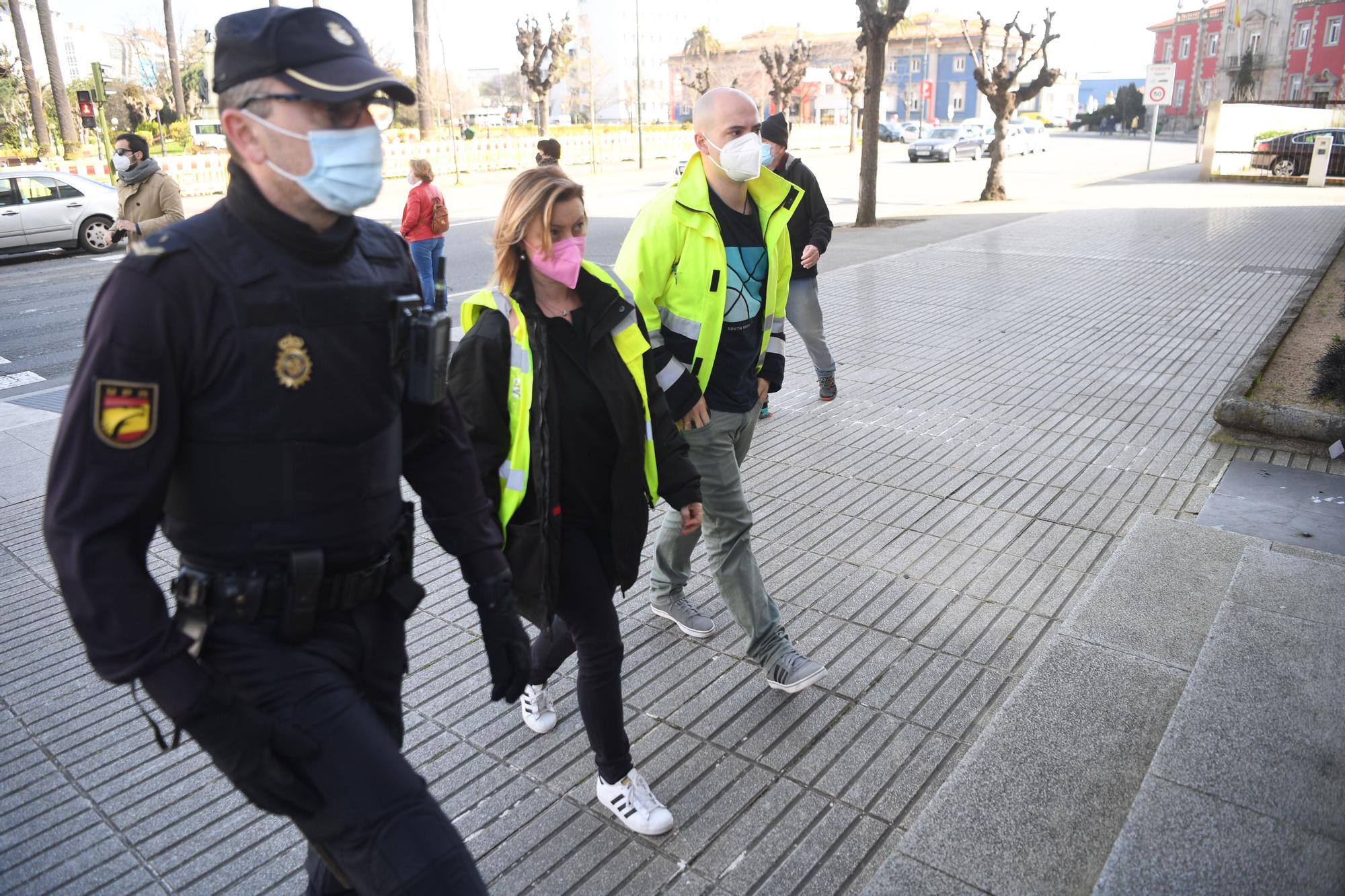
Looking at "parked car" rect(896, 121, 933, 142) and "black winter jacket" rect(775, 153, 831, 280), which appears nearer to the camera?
"black winter jacket" rect(775, 153, 831, 280)

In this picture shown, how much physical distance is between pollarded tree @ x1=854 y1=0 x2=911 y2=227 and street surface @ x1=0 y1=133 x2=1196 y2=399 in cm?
78

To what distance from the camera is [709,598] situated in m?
4.44

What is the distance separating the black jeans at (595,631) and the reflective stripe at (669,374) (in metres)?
0.72

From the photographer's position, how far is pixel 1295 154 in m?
27.0

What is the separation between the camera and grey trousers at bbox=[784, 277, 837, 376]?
23.3ft

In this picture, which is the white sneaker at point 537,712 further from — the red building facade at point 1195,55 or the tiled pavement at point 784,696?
the red building facade at point 1195,55

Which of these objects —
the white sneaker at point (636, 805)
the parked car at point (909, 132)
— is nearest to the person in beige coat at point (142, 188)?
the white sneaker at point (636, 805)

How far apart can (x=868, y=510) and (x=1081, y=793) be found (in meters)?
2.65

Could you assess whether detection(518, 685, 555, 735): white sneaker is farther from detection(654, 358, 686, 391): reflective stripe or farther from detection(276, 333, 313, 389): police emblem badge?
detection(276, 333, 313, 389): police emblem badge

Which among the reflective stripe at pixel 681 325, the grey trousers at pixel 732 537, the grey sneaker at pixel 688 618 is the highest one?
the reflective stripe at pixel 681 325

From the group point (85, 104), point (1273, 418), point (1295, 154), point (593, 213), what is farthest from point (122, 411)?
point (1295, 154)

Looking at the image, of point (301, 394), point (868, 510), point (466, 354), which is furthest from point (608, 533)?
point (868, 510)

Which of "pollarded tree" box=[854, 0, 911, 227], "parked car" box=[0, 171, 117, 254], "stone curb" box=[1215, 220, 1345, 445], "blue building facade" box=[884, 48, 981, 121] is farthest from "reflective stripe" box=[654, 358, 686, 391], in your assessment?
"blue building facade" box=[884, 48, 981, 121]

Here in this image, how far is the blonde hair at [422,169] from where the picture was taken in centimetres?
987
